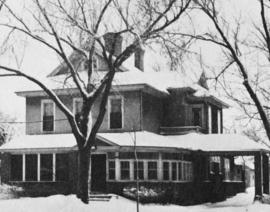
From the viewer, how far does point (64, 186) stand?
110 feet

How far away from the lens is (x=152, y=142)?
31.5 meters

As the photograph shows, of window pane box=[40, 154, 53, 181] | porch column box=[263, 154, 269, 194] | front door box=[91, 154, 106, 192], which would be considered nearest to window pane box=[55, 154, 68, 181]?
window pane box=[40, 154, 53, 181]

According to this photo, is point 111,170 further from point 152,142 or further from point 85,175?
point 85,175

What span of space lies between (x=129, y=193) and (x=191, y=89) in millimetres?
8870

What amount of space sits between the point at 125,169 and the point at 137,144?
2.09 m

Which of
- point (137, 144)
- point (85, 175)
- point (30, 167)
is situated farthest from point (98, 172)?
point (85, 175)

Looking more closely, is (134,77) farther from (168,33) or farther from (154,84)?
(168,33)

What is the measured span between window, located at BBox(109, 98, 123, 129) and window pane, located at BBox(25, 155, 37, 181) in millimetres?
5253

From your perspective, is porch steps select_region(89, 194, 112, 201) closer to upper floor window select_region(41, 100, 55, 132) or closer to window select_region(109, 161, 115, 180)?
window select_region(109, 161, 115, 180)

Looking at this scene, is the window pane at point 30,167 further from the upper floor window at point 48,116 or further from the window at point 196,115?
the window at point 196,115

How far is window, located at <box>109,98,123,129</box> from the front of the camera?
3384 cm

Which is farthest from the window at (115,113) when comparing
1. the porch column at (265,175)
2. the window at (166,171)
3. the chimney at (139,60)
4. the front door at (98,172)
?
the porch column at (265,175)

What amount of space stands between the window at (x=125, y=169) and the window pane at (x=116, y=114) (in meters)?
2.74

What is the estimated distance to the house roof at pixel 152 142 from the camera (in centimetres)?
3153
